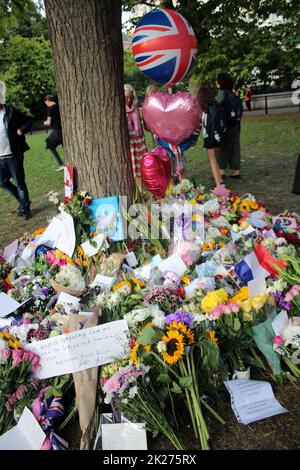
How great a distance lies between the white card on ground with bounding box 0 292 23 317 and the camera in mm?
2457

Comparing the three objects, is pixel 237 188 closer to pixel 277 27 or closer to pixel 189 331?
pixel 189 331

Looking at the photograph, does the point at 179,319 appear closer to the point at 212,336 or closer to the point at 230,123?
the point at 212,336

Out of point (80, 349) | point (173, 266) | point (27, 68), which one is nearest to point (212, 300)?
point (173, 266)

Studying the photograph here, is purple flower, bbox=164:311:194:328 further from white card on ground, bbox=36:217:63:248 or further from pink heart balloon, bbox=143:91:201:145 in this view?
pink heart balloon, bbox=143:91:201:145

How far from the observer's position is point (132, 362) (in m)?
1.84

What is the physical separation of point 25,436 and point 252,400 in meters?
1.02

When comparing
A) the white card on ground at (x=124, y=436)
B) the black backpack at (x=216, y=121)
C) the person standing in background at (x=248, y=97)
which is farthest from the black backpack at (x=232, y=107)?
the person standing in background at (x=248, y=97)

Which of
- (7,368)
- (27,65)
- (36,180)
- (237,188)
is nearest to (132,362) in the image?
(7,368)

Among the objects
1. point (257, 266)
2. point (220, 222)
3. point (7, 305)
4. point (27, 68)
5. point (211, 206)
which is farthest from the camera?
point (27, 68)

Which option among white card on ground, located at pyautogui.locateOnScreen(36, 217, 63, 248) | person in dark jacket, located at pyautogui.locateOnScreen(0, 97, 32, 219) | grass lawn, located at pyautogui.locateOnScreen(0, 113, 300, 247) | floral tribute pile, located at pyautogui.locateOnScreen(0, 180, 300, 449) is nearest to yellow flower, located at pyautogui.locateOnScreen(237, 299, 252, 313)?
floral tribute pile, located at pyautogui.locateOnScreen(0, 180, 300, 449)

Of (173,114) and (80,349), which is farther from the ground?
(173,114)

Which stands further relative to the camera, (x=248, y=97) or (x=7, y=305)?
(x=248, y=97)

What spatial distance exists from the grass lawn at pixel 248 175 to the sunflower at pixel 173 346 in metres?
2.97

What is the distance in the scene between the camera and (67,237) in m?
2.96
